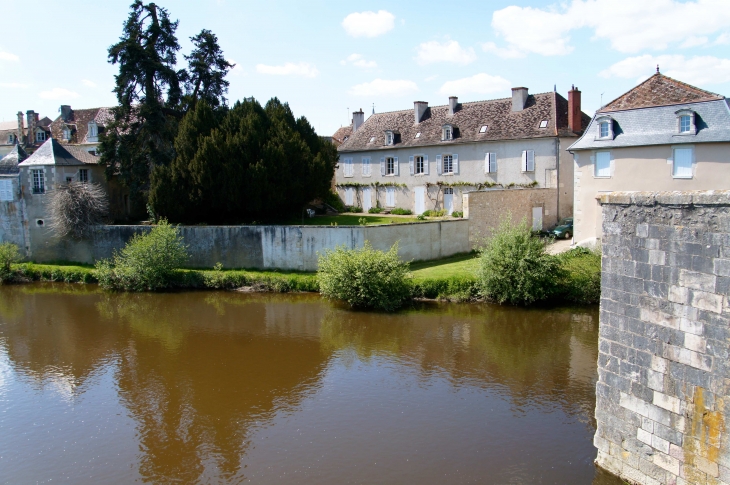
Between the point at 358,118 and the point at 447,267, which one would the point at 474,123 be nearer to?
the point at 358,118

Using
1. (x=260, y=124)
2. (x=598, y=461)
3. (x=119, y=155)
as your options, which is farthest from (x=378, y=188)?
(x=598, y=461)

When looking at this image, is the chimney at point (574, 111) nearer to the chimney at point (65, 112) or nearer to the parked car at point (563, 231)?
the parked car at point (563, 231)

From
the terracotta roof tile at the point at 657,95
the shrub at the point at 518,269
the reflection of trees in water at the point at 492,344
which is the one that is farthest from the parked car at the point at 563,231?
the reflection of trees in water at the point at 492,344

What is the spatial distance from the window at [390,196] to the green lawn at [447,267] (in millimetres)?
8612

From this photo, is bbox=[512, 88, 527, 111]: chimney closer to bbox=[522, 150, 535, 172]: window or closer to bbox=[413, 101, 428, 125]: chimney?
bbox=[522, 150, 535, 172]: window

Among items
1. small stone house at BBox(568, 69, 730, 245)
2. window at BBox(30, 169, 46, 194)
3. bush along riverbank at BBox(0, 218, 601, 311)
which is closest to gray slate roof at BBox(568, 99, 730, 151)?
small stone house at BBox(568, 69, 730, 245)

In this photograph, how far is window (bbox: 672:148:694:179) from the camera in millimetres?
18688

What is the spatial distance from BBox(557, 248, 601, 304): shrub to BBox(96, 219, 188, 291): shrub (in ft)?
45.1

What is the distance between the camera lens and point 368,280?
17734 mm

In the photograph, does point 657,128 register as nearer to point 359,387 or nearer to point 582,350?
point 582,350

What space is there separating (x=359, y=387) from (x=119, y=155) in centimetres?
1850

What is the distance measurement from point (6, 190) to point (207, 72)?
10462 millimetres

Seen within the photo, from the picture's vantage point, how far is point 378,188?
31750 mm

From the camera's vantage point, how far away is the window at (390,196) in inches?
1227
